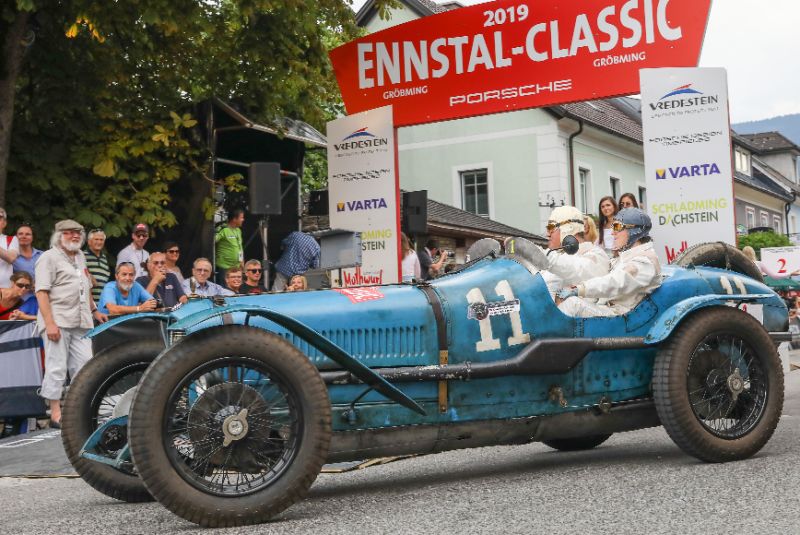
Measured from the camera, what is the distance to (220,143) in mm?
16422

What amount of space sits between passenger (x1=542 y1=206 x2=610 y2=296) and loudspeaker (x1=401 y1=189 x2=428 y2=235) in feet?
29.6

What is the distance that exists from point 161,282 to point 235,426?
7288mm

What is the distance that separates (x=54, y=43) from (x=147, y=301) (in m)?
4.77

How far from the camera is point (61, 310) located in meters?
10.2

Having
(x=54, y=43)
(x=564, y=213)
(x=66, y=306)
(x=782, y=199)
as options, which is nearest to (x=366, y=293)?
(x=564, y=213)

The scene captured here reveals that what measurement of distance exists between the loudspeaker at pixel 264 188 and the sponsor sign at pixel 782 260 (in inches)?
700

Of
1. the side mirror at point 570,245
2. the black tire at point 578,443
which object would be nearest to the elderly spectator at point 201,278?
the black tire at point 578,443

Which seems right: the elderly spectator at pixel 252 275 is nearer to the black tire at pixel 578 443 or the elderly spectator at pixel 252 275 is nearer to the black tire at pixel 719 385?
the black tire at pixel 578 443

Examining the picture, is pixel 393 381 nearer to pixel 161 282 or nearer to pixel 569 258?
pixel 569 258

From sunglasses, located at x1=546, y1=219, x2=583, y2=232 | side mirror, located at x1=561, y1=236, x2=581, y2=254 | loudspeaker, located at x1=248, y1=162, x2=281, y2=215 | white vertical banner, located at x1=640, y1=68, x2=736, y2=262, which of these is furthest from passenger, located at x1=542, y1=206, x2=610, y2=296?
loudspeaker, located at x1=248, y1=162, x2=281, y2=215

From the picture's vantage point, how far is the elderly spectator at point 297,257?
15508 millimetres

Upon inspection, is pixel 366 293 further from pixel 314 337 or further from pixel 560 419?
pixel 560 419

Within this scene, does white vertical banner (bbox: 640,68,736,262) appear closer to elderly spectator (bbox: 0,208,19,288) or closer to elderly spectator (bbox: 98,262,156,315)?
elderly spectator (bbox: 98,262,156,315)

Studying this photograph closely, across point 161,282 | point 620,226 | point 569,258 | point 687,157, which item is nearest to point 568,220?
point 620,226
